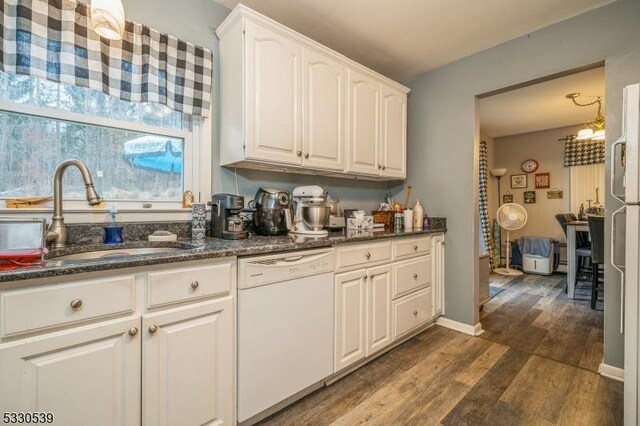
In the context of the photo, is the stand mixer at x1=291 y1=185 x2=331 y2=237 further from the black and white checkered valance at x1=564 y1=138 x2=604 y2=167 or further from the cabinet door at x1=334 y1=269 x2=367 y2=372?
the black and white checkered valance at x1=564 y1=138 x2=604 y2=167

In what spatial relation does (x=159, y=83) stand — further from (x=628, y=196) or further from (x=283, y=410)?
(x=628, y=196)

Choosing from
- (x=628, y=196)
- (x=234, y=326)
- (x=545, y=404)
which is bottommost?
(x=545, y=404)

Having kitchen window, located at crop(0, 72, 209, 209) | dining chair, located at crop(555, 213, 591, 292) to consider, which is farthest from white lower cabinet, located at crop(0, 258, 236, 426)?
dining chair, located at crop(555, 213, 591, 292)

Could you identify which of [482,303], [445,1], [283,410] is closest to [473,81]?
[445,1]

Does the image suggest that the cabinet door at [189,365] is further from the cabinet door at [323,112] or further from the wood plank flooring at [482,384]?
the cabinet door at [323,112]

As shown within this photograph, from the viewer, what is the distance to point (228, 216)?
5.58 feet

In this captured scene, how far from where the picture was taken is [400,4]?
6.27ft

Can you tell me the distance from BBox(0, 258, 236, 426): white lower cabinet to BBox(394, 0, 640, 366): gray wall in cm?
206

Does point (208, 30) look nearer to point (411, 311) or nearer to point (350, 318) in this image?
point (350, 318)

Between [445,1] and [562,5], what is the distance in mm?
774

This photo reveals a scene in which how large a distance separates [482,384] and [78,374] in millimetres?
2006

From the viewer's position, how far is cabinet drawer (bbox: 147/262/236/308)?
1115 millimetres

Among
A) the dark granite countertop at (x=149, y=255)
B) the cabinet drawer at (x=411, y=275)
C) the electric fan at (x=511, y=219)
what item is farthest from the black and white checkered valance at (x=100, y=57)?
the electric fan at (x=511, y=219)

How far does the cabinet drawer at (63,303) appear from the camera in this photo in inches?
33.8
